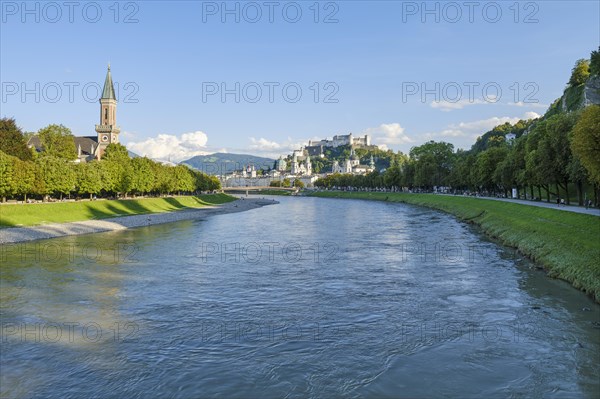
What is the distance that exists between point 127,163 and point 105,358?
100016 millimetres

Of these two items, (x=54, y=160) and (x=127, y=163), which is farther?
(x=127, y=163)

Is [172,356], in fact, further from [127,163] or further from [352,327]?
[127,163]

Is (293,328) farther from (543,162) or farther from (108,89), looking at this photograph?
(108,89)

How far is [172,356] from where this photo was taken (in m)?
16.6

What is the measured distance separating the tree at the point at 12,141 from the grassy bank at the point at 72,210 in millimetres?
19351

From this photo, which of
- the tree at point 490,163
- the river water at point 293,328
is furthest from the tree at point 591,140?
the tree at point 490,163

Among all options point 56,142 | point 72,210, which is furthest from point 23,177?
point 56,142

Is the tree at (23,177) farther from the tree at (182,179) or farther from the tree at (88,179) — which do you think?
the tree at (182,179)

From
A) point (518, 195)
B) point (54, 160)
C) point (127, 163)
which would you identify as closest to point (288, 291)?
point (54, 160)

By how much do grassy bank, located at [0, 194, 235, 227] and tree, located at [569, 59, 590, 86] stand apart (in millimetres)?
111473

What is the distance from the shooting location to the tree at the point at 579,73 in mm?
132250

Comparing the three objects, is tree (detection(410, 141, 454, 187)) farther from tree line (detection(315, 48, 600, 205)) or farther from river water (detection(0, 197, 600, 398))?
river water (detection(0, 197, 600, 398))

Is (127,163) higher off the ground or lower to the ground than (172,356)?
higher

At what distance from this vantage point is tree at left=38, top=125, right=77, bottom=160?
112 m
